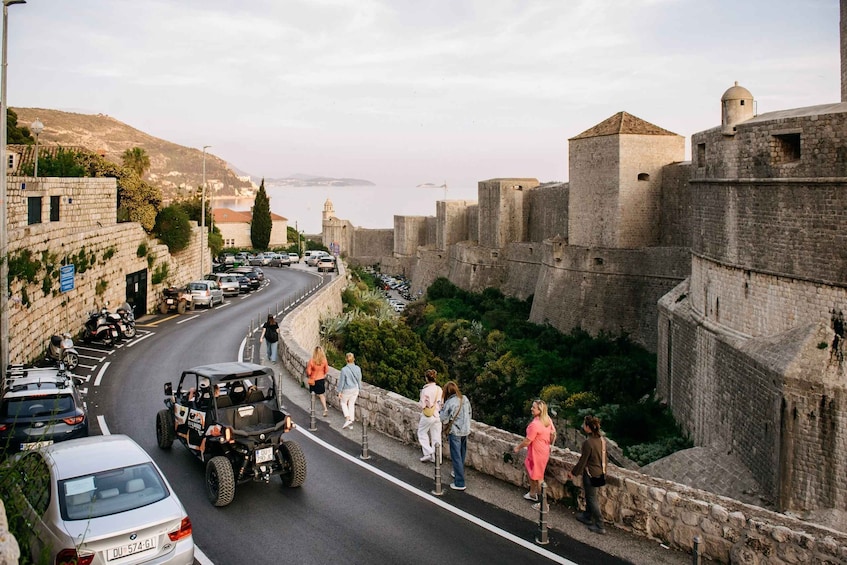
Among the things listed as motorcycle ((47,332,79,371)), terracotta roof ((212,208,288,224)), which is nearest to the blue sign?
motorcycle ((47,332,79,371))

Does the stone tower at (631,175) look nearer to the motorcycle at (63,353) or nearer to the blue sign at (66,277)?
the blue sign at (66,277)

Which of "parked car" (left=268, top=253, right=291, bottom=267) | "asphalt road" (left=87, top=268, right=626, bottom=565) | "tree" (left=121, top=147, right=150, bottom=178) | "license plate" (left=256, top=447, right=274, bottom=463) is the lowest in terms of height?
"asphalt road" (left=87, top=268, right=626, bottom=565)

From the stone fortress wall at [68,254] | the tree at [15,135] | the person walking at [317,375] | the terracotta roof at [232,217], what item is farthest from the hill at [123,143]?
the person walking at [317,375]

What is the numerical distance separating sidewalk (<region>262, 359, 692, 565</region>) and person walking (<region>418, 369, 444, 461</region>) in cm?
26

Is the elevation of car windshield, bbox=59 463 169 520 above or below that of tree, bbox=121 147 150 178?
below

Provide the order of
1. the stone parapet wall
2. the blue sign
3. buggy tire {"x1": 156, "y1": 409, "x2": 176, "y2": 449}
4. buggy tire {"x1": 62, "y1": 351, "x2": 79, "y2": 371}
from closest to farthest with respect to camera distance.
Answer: buggy tire {"x1": 156, "y1": 409, "x2": 176, "y2": 449}
the stone parapet wall
buggy tire {"x1": 62, "y1": 351, "x2": 79, "y2": 371}
the blue sign

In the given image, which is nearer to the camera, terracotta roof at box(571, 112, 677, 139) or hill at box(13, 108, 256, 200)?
terracotta roof at box(571, 112, 677, 139)

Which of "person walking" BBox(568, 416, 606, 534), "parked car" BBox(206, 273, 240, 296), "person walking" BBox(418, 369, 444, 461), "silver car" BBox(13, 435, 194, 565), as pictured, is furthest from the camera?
"parked car" BBox(206, 273, 240, 296)

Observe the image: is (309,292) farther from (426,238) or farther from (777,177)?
(426,238)

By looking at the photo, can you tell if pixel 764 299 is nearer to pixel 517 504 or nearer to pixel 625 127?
pixel 517 504

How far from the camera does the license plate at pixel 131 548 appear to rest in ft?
22.1

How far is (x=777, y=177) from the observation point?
15.3m

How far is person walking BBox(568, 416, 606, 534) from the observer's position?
8.30m

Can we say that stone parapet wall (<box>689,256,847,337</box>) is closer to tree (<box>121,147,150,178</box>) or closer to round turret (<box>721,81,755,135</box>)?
round turret (<box>721,81,755,135</box>)
